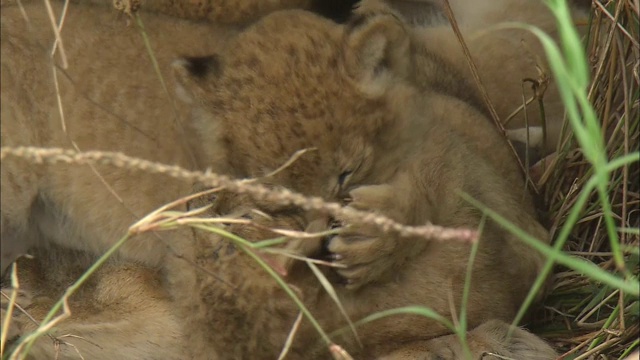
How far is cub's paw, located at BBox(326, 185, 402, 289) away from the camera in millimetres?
2686

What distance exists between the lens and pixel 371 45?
9.27ft

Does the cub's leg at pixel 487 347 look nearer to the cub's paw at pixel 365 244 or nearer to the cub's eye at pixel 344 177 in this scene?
the cub's paw at pixel 365 244

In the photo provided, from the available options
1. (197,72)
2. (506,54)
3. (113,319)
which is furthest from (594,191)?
(113,319)

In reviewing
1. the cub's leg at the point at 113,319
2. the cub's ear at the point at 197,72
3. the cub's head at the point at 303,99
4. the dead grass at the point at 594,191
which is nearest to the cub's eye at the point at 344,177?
the cub's head at the point at 303,99

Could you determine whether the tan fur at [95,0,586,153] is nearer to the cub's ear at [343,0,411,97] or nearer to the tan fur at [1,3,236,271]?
the cub's ear at [343,0,411,97]

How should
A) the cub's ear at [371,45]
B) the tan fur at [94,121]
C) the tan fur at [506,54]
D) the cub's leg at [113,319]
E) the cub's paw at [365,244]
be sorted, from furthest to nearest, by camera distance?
the tan fur at [506,54] → the tan fur at [94,121] → the cub's leg at [113,319] → the cub's ear at [371,45] → the cub's paw at [365,244]

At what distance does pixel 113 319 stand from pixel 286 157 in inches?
32.7

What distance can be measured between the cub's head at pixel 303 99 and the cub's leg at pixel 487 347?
0.57 metres

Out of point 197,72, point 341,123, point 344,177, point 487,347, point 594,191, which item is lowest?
point 487,347

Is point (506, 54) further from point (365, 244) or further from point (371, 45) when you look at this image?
point (365, 244)

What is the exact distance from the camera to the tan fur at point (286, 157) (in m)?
2.75

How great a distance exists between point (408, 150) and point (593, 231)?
802mm

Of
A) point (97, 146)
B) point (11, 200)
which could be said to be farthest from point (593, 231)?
point (11, 200)

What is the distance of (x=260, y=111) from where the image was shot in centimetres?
273
